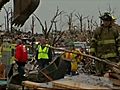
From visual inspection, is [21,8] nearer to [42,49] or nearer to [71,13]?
[42,49]

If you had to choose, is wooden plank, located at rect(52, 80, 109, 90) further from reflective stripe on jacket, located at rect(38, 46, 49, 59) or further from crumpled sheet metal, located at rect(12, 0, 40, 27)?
reflective stripe on jacket, located at rect(38, 46, 49, 59)

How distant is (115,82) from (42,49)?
10.7 metres

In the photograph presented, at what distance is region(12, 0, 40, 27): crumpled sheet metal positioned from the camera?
226 inches

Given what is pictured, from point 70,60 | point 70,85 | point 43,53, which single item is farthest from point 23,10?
point 43,53

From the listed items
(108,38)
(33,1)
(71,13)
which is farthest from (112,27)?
(71,13)

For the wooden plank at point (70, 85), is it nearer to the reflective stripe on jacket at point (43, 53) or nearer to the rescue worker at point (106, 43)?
the rescue worker at point (106, 43)

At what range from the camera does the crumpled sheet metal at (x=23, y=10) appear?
18.8 ft

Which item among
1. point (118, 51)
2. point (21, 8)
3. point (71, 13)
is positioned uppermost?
point (71, 13)

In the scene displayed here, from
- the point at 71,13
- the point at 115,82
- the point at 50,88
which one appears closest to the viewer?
the point at 50,88

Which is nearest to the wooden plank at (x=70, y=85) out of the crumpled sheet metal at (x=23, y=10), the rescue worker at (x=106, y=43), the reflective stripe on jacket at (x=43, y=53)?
the crumpled sheet metal at (x=23, y=10)

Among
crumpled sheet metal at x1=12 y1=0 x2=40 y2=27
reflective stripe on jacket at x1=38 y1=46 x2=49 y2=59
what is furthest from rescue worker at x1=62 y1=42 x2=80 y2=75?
crumpled sheet metal at x1=12 y1=0 x2=40 y2=27

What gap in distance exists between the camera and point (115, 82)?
5793 mm

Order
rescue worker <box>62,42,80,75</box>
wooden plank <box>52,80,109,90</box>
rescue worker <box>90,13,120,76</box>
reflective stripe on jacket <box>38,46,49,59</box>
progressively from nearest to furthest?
wooden plank <box>52,80,109,90</box>, rescue worker <box>90,13,120,76</box>, rescue worker <box>62,42,80,75</box>, reflective stripe on jacket <box>38,46,49,59</box>

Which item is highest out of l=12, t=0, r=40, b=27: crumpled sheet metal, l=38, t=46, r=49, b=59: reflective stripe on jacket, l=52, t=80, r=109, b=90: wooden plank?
l=12, t=0, r=40, b=27: crumpled sheet metal
